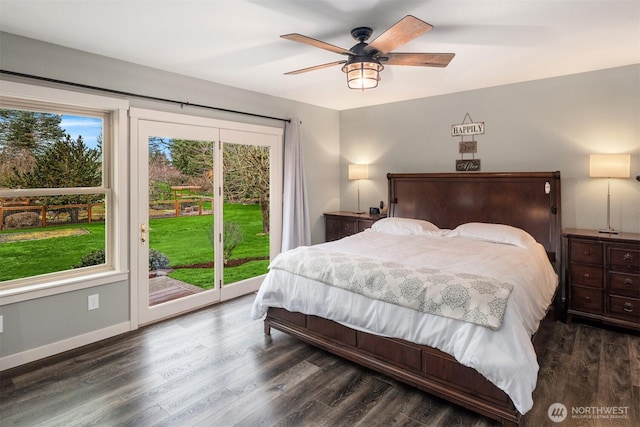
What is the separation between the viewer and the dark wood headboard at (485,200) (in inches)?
153

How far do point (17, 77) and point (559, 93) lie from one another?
Answer: 202 inches

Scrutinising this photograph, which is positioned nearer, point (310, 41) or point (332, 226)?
point (310, 41)

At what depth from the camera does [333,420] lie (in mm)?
2154

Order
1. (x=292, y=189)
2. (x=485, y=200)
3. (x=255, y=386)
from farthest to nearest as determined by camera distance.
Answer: (x=292, y=189)
(x=485, y=200)
(x=255, y=386)

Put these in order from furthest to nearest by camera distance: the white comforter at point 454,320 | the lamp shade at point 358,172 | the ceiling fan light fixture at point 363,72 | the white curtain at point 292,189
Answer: the lamp shade at point 358,172, the white curtain at point 292,189, the ceiling fan light fixture at point 363,72, the white comforter at point 454,320

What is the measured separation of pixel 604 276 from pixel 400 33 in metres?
3.06

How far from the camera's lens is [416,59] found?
103 inches

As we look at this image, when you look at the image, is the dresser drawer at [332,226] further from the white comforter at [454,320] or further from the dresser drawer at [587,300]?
the dresser drawer at [587,300]

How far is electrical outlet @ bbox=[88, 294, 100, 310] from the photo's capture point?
10.5ft

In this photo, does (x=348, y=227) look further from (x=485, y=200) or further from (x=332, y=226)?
(x=485, y=200)

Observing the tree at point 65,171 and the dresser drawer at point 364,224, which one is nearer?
the tree at point 65,171

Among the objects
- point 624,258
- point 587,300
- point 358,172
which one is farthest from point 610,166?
point 358,172

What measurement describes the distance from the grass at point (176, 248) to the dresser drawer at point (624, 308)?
3836 mm

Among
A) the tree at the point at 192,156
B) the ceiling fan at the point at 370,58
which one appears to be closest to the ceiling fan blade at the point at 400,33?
the ceiling fan at the point at 370,58
